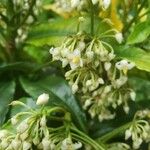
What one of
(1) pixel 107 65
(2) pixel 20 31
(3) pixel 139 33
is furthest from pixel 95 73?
(2) pixel 20 31

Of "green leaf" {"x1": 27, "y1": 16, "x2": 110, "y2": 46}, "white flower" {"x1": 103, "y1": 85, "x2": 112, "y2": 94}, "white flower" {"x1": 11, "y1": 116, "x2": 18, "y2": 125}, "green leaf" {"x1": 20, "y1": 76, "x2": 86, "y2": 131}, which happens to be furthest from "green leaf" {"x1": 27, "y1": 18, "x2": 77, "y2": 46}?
"white flower" {"x1": 11, "y1": 116, "x2": 18, "y2": 125}

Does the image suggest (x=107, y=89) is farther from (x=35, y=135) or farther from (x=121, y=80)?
(x=35, y=135)

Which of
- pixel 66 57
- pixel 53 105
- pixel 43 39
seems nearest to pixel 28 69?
pixel 43 39

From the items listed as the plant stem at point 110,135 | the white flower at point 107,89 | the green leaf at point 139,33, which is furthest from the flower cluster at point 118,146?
the green leaf at point 139,33

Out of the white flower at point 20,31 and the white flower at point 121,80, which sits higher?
the white flower at point 20,31

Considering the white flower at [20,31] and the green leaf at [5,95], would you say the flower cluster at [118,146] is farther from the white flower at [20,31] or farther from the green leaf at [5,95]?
the white flower at [20,31]

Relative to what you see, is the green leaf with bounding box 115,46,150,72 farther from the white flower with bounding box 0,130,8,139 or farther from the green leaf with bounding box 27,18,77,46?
the white flower with bounding box 0,130,8,139
